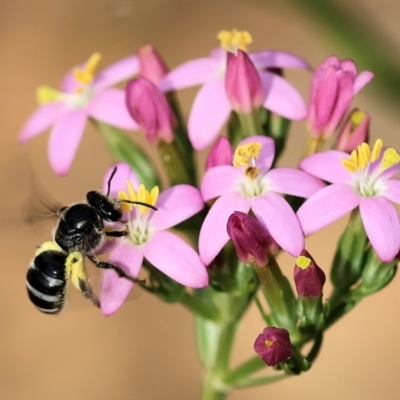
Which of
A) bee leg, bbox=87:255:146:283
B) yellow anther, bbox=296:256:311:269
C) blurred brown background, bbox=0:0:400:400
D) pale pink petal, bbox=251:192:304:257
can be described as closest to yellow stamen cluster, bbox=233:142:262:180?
pale pink petal, bbox=251:192:304:257

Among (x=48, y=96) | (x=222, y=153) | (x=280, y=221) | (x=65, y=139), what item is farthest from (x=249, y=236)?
(x=48, y=96)

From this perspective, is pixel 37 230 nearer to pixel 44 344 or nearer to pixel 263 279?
pixel 263 279

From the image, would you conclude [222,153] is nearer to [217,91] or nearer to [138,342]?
[217,91]

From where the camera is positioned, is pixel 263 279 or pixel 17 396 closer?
pixel 263 279

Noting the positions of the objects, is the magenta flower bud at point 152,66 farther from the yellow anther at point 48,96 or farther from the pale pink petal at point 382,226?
the pale pink petal at point 382,226

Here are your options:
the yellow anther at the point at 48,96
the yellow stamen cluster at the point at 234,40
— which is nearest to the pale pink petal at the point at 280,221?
the yellow stamen cluster at the point at 234,40

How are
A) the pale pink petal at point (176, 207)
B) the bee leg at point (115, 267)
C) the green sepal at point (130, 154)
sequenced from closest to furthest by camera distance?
the bee leg at point (115, 267) → the pale pink petal at point (176, 207) → the green sepal at point (130, 154)

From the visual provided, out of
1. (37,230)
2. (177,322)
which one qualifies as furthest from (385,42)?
(177,322)
